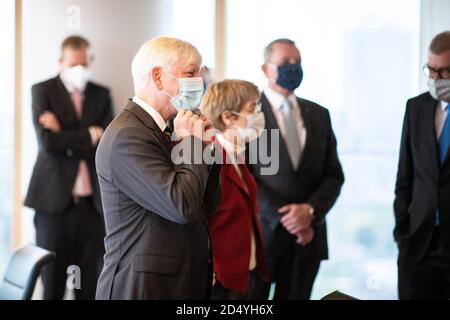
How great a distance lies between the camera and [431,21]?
9.66ft

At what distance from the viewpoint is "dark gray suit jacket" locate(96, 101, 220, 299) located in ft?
5.92

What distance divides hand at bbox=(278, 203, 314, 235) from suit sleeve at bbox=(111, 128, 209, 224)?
44.9 inches

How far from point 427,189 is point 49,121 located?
191 centimetres

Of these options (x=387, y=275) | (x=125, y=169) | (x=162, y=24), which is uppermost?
(x=162, y=24)

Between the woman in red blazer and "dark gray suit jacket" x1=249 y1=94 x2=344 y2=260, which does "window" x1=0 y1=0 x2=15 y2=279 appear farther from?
"dark gray suit jacket" x1=249 y1=94 x2=344 y2=260

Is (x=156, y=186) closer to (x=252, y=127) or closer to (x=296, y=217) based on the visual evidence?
(x=252, y=127)

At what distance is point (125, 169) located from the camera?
1.81m

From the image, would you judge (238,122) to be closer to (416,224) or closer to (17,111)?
(416,224)

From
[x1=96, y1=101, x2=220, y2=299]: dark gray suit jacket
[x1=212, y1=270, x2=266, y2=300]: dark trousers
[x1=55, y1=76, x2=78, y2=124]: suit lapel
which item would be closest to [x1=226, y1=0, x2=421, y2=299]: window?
[x1=212, y1=270, x2=266, y2=300]: dark trousers

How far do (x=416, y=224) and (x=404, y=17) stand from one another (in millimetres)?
988

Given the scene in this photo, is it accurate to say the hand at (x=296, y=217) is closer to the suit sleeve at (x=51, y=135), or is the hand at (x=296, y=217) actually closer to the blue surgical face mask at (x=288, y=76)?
the blue surgical face mask at (x=288, y=76)
